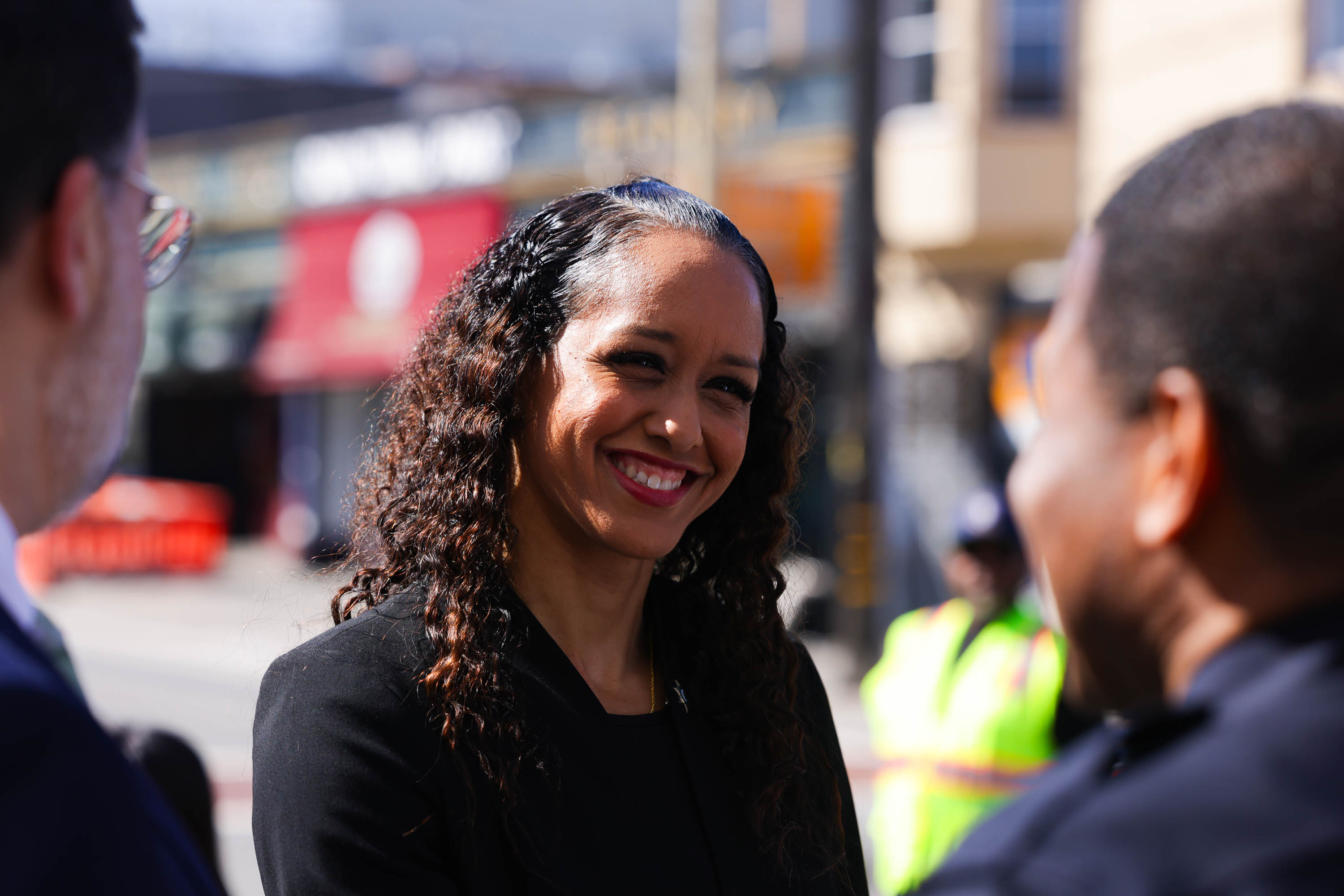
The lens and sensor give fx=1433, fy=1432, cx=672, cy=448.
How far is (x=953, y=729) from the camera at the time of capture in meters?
4.36

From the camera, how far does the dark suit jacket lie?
1.01m

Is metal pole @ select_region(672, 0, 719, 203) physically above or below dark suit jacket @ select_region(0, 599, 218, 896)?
above

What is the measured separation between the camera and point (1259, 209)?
1072 mm

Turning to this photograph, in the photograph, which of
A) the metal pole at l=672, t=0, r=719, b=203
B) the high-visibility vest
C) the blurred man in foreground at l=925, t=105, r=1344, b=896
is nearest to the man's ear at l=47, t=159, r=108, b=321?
the blurred man in foreground at l=925, t=105, r=1344, b=896

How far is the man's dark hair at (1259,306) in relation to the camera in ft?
3.43

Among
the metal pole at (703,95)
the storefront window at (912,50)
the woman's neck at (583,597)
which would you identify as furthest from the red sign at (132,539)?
the woman's neck at (583,597)

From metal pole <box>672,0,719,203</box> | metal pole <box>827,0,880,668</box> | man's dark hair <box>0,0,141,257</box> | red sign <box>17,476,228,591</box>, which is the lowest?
red sign <box>17,476,228,591</box>

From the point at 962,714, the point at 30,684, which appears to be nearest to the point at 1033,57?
the point at 962,714

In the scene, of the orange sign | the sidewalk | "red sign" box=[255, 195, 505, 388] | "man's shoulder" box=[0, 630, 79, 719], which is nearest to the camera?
"man's shoulder" box=[0, 630, 79, 719]

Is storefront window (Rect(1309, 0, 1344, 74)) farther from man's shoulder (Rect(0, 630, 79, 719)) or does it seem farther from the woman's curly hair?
man's shoulder (Rect(0, 630, 79, 719))

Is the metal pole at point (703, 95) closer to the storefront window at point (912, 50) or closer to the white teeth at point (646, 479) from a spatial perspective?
the storefront window at point (912, 50)

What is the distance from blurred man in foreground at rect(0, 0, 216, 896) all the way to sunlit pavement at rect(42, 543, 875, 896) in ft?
6.01

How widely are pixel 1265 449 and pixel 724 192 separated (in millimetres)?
12773

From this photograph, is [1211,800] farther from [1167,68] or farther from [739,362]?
[1167,68]
